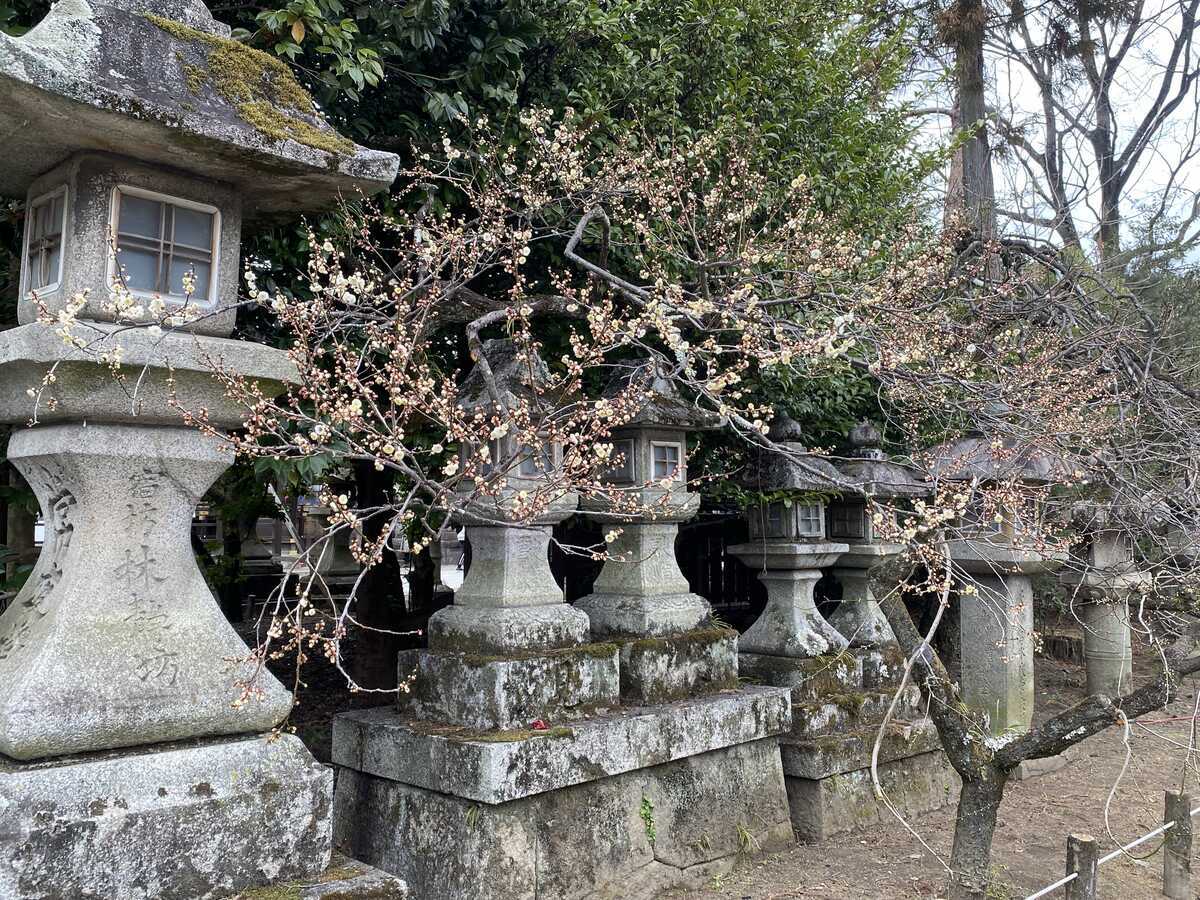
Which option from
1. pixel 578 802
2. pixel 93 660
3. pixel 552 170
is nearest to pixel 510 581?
pixel 578 802

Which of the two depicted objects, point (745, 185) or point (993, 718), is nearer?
point (745, 185)

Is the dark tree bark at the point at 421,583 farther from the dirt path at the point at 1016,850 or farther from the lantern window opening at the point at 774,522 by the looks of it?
the dirt path at the point at 1016,850

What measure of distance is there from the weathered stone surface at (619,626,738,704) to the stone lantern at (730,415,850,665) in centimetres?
81

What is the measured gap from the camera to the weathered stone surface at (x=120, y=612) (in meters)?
2.47

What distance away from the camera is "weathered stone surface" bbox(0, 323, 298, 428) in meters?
2.47

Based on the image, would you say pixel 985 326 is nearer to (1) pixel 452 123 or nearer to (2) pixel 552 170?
(2) pixel 552 170

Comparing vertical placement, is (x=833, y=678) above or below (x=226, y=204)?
below

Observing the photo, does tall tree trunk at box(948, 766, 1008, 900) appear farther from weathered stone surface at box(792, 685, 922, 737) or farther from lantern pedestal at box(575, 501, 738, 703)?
lantern pedestal at box(575, 501, 738, 703)

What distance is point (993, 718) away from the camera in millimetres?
6699

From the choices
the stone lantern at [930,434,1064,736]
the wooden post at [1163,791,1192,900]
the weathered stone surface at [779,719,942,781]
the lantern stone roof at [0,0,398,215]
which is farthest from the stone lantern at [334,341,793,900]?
the stone lantern at [930,434,1064,736]

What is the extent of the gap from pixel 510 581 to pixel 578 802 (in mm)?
1002

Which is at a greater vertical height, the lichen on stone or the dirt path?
the lichen on stone

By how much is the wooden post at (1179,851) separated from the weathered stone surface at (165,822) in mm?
4277

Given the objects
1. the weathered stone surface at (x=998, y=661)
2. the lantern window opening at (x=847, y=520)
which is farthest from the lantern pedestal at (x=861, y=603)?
the weathered stone surface at (x=998, y=661)
